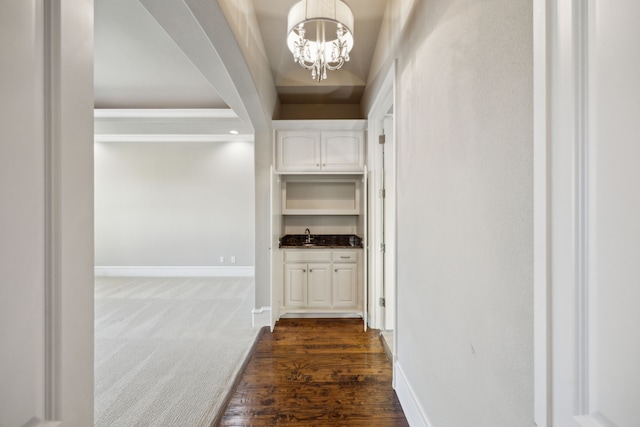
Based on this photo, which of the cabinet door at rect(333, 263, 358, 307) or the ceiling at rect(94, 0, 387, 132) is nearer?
the ceiling at rect(94, 0, 387, 132)

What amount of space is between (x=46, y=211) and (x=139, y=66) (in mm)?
3486

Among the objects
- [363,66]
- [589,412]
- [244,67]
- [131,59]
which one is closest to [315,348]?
[589,412]

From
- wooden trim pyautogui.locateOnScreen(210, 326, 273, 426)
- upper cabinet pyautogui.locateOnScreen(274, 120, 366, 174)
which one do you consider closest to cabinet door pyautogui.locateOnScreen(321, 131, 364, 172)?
upper cabinet pyautogui.locateOnScreen(274, 120, 366, 174)

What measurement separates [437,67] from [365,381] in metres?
2.20

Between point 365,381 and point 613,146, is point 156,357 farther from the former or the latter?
point 613,146

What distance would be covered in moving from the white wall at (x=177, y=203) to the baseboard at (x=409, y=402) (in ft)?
13.6

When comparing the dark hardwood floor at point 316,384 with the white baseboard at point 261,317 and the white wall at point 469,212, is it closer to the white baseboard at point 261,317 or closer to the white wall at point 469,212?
the white baseboard at point 261,317

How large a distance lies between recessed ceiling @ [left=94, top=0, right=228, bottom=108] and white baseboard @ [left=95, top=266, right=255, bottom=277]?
3116mm

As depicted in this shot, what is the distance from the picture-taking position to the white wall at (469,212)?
808mm

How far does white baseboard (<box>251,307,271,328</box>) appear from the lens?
10.3ft

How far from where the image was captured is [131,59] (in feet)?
9.82

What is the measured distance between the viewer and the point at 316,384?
6.89 feet

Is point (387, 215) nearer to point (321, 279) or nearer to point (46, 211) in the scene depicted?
point (321, 279)

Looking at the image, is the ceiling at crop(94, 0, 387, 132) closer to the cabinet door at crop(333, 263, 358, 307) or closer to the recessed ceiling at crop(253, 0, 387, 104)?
the recessed ceiling at crop(253, 0, 387, 104)
